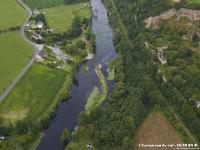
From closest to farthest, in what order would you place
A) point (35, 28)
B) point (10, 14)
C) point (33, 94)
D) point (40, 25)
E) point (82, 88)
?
point (33, 94) → point (82, 88) → point (35, 28) → point (40, 25) → point (10, 14)

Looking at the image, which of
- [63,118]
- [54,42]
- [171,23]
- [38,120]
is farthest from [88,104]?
[171,23]

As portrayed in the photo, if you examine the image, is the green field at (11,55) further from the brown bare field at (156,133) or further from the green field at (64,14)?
the brown bare field at (156,133)

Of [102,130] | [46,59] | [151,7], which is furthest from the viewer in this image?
[151,7]

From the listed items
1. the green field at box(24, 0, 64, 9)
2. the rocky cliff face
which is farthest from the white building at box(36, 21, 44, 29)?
the rocky cliff face

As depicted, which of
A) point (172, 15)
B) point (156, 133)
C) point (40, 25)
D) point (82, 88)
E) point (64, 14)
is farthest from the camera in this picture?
point (64, 14)

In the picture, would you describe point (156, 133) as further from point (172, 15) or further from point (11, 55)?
point (172, 15)

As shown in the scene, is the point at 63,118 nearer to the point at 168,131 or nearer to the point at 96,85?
the point at 96,85

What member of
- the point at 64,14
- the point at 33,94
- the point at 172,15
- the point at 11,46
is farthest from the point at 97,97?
the point at 64,14
